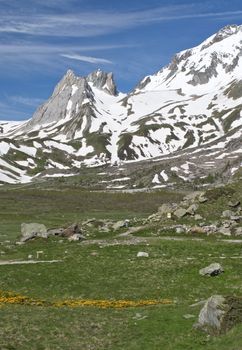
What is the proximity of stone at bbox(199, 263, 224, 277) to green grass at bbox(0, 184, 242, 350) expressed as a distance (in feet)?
1.91

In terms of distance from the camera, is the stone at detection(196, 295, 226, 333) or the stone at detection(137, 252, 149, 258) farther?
the stone at detection(137, 252, 149, 258)

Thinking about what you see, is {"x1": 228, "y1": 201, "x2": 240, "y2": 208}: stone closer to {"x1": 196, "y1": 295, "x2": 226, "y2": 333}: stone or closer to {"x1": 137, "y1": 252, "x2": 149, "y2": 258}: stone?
{"x1": 137, "y1": 252, "x2": 149, "y2": 258}: stone

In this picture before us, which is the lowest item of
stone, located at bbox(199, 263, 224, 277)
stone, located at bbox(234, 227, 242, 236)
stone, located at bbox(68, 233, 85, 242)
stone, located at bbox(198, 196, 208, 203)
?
stone, located at bbox(199, 263, 224, 277)

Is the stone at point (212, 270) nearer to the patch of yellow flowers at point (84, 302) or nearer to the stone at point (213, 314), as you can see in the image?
the patch of yellow flowers at point (84, 302)

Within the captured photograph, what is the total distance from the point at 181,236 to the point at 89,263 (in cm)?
1726

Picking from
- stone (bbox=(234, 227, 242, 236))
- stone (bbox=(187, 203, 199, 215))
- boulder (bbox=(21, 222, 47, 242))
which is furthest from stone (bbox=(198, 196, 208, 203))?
boulder (bbox=(21, 222, 47, 242))

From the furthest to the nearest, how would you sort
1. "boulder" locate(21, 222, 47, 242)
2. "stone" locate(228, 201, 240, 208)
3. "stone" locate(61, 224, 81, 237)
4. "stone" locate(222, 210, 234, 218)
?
1. "stone" locate(228, 201, 240, 208)
2. "stone" locate(222, 210, 234, 218)
3. "stone" locate(61, 224, 81, 237)
4. "boulder" locate(21, 222, 47, 242)

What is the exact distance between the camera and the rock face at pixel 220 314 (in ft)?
88.2

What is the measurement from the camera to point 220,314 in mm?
27016

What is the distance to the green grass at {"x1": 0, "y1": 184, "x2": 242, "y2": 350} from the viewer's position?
2728 centimetres

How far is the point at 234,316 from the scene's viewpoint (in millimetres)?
26938

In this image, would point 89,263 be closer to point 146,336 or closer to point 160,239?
point 160,239

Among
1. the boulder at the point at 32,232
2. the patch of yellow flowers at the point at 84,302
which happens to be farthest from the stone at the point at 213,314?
the boulder at the point at 32,232

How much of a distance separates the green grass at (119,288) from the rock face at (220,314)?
62cm
